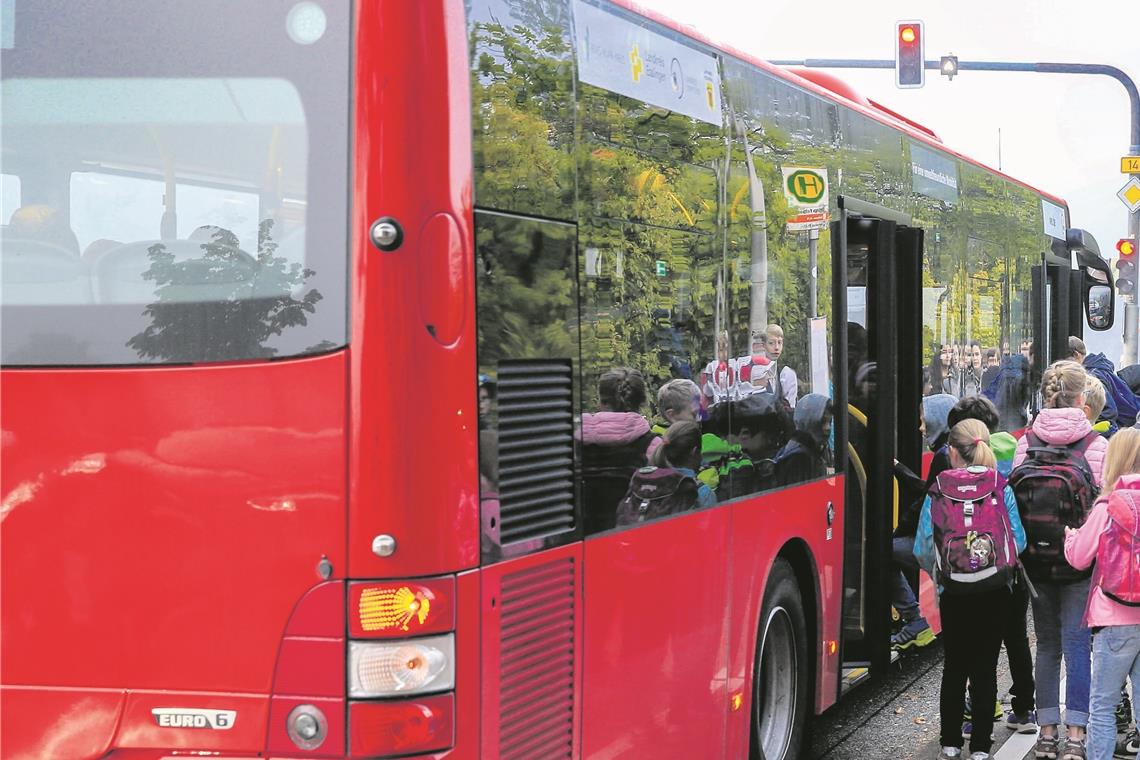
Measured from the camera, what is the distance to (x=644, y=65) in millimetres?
5234

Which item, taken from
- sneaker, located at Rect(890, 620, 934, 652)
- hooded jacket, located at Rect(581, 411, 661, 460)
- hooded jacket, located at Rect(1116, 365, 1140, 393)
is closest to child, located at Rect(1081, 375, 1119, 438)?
sneaker, located at Rect(890, 620, 934, 652)

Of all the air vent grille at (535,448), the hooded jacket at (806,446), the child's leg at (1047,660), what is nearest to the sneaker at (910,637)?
the child's leg at (1047,660)

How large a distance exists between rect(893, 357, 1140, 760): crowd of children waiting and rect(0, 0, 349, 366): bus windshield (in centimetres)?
398

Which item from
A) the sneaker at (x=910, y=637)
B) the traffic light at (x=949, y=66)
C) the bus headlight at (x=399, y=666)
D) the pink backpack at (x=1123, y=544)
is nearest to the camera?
the bus headlight at (x=399, y=666)

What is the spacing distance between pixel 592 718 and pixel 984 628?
9.86 ft

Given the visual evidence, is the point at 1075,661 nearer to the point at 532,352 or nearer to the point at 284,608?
the point at 532,352

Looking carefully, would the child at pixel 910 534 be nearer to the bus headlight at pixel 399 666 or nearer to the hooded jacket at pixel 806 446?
the hooded jacket at pixel 806 446

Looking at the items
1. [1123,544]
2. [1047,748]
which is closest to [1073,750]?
[1047,748]

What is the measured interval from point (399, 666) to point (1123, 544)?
12.5 ft

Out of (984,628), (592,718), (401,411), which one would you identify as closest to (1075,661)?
(984,628)

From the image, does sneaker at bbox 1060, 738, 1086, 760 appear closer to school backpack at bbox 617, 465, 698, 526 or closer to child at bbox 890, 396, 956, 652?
child at bbox 890, 396, 956, 652

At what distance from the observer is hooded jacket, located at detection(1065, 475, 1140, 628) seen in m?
6.41

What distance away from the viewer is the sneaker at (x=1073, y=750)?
23.3 feet

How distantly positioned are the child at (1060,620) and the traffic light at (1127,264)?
18.2 metres
